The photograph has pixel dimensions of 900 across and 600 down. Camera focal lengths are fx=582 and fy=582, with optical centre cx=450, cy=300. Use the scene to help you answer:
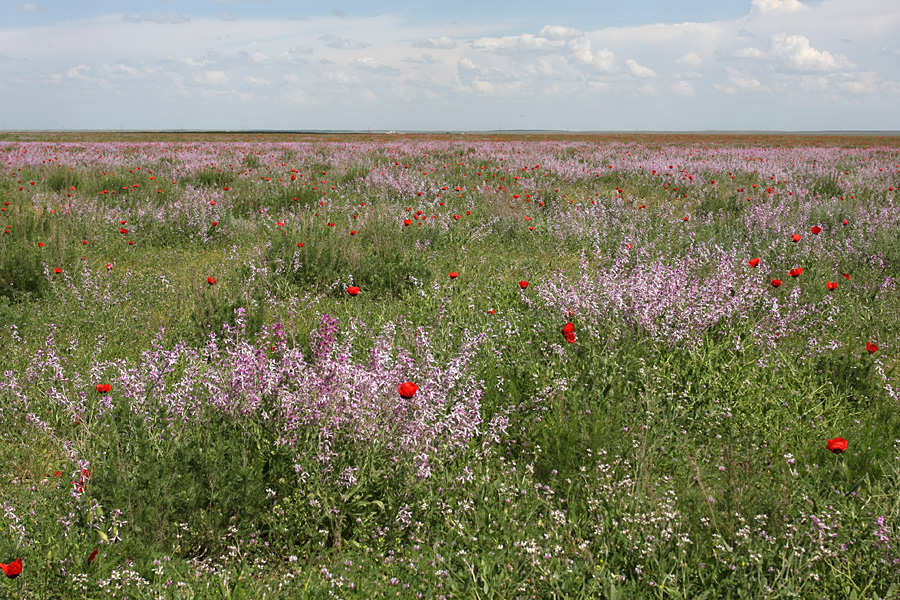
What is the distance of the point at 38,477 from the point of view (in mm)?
2846

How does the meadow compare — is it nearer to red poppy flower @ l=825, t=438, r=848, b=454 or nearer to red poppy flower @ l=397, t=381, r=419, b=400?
red poppy flower @ l=825, t=438, r=848, b=454

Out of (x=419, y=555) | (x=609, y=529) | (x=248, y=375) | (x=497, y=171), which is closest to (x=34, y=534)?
(x=248, y=375)

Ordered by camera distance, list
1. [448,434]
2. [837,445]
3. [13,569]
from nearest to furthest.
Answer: [13,569] < [837,445] < [448,434]

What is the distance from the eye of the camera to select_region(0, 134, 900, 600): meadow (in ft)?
7.13

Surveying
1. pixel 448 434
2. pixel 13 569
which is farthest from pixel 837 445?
pixel 13 569

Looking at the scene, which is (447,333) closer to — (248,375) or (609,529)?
(248,375)

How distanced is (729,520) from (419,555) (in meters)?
1.22

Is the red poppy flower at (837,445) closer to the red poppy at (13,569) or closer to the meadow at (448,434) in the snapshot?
the meadow at (448,434)

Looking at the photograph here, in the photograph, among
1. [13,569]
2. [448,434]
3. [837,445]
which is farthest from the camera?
[448,434]

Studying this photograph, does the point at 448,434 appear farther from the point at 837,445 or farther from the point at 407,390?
the point at 837,445

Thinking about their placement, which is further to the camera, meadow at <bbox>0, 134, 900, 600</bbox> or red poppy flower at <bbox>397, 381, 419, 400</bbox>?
red poppy flower at <bbox>397, 381, 419, 400</bbox>

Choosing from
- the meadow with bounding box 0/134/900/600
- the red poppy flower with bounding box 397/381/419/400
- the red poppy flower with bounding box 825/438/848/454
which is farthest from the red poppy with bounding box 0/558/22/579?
the red poppy flower with bounding box 825/438/848/454

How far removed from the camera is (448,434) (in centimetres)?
291

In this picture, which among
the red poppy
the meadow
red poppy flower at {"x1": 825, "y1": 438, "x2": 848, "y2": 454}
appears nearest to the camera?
the red poppy
